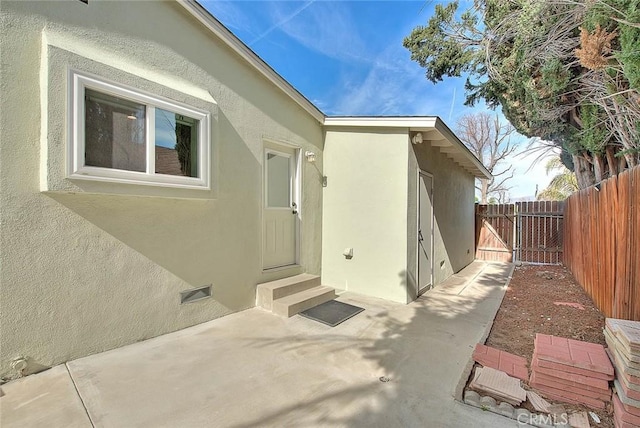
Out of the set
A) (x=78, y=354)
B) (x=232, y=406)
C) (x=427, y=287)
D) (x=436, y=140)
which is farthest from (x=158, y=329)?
(x=436, y=140)

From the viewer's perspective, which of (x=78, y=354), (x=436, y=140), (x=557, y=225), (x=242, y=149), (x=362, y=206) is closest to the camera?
(x=78, y=354)

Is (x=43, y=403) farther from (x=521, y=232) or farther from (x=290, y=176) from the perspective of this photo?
(x=521, y=232)

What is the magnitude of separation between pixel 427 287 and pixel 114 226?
19.3 feet

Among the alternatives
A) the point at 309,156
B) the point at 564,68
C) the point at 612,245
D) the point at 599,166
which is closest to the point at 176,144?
the point at 309,156

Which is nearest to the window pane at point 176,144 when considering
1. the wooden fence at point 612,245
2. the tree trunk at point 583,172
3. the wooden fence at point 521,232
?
the wooden fence at point 612,245

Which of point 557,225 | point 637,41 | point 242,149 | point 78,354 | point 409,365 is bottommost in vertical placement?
point 409,365

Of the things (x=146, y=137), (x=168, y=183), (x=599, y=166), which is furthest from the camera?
(x=599, y=166)

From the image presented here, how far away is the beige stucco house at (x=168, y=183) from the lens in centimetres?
273

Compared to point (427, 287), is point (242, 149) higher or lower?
higher

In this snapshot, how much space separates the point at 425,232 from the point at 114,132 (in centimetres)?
574

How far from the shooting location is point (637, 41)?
3916 millimetres

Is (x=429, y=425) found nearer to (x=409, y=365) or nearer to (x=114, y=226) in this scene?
(x=409, y=365)

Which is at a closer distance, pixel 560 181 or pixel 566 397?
pixel 566 397

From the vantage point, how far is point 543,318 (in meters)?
4.77
